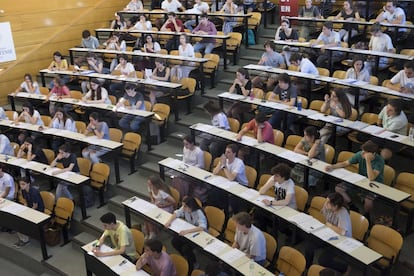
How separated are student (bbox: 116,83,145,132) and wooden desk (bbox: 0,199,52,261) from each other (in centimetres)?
265

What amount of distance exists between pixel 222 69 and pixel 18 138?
454 cm

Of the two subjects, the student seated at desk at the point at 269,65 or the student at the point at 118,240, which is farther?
the student seated at desk at the point at 269,65

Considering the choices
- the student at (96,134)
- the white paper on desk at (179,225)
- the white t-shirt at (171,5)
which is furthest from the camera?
the white t-shirt at (171,5)

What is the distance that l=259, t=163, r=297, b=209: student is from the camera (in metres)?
6.01

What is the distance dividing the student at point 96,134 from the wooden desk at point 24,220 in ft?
4.94

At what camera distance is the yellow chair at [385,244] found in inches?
204

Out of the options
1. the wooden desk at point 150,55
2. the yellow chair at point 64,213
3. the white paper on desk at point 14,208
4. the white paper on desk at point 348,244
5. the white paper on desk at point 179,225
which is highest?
the wooden desk at point 150,55

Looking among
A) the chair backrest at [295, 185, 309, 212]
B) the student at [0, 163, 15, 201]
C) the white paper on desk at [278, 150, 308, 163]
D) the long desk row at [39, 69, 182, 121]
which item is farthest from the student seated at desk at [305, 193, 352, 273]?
the student at [0, 163, 15, 201]

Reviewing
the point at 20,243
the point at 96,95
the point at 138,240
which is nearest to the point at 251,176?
the point at 138,240

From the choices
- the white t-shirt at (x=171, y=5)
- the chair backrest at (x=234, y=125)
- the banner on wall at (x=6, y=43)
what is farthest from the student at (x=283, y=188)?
the banner on wall at (x=6, y=43)

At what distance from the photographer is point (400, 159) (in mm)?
7031

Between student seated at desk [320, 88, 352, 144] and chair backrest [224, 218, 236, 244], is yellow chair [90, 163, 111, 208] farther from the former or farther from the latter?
student seated at desk [320, 88, 352, 144]

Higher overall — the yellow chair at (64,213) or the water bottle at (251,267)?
the water bottle at (251,267)

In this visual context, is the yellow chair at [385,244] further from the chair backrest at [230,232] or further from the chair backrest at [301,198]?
the chair backrest at [230,232]
